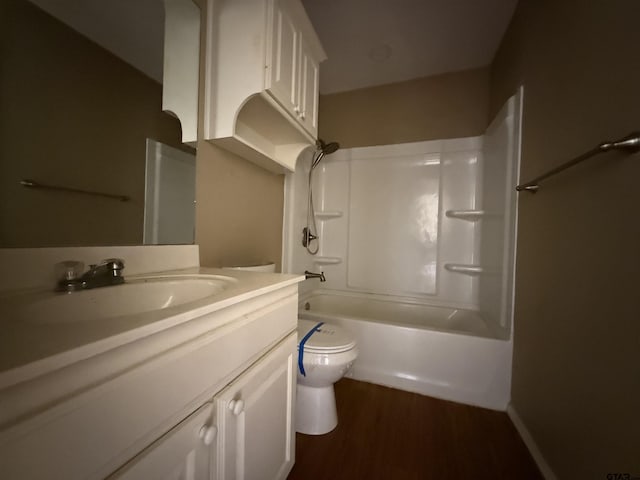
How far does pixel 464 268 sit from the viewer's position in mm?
1814

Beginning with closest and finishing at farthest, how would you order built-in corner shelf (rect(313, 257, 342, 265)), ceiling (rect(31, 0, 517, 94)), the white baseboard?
ceiling (rect(31, 0, 517, 94)) → the white baseboard → built-in corner shelf (rect(313, 257, 342, 265))

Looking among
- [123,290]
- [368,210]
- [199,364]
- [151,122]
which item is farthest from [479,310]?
[151,122]

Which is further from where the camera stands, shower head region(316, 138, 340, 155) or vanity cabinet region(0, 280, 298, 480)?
shower head region(316, 138, 340, 155)

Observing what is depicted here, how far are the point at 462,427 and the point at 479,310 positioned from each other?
0.85 meters

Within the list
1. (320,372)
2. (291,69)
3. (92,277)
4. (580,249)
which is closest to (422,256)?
(580,249)

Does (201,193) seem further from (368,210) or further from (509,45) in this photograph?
(509,45)

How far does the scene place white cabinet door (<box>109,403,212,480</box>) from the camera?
36cm

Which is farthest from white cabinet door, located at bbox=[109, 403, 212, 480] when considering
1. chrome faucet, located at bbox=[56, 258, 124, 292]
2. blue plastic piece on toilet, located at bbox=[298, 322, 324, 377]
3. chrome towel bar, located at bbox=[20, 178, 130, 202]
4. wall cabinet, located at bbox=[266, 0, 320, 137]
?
wall cabinet, located at bbox=[266, 0, 320, 137]

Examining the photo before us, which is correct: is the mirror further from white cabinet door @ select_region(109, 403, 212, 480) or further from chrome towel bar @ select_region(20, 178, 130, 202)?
white cabinet door @ select_region(109, 403, 212, 480)

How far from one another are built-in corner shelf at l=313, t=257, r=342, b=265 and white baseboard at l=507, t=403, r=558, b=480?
1.42 m

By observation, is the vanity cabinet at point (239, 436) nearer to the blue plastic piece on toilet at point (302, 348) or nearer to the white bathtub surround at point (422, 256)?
the blue plastic piece on toilet at point (302, 348)

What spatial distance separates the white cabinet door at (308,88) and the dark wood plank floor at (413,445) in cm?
153

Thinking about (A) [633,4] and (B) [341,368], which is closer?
(A) [633,4]

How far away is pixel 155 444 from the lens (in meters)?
0.38
